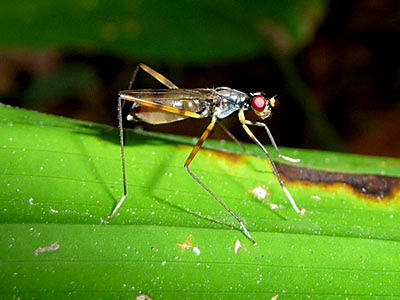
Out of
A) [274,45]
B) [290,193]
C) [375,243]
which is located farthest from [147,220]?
[274,45]

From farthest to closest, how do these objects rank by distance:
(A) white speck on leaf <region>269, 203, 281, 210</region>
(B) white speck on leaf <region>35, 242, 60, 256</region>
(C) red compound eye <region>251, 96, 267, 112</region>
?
(C) red compound eye <region>251, 96, 267, 112</region>
(A) white speck on leaf <region>269, 203, 281, 210</region>
(B) white speck on leaf <region>35, 242, 60, 256</region>

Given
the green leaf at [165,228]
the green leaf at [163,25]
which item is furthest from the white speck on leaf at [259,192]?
the green leaf at [163,25]

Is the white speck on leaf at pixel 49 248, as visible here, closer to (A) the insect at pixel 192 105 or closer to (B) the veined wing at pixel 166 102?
(A) the insect at pixel 192 105

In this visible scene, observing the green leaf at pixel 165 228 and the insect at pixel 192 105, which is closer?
the green leaf at pixel 165 228

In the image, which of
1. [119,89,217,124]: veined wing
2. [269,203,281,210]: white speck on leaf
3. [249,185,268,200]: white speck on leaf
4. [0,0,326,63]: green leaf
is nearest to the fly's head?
[119,89,217,124]: veined wing

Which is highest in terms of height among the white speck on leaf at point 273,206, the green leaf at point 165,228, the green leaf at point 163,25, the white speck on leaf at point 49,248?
the green leaf at point 163,25

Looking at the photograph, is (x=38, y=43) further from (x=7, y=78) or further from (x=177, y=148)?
(x=177, y=148)

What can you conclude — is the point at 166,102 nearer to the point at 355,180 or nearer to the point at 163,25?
the point at 355,180

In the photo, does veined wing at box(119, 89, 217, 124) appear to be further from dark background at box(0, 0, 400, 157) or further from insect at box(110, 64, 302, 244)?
dark background at box(0, 0, 400, 157)
